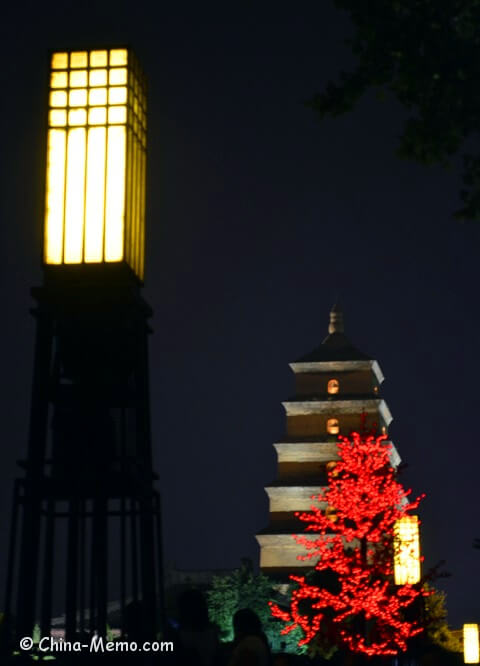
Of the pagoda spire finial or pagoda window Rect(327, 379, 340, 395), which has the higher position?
the pagoda spire finial

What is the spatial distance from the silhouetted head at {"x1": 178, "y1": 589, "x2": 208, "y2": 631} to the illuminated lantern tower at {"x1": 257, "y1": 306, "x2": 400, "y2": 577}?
4455 centimetres

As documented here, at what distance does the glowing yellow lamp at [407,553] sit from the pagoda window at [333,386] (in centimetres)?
2538

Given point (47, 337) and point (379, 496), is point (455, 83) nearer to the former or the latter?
point (47, 337)

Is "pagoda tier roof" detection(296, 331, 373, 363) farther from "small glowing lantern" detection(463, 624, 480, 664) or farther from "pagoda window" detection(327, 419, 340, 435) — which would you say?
"small glowing lantern" detection(463, 624, 480, 664)

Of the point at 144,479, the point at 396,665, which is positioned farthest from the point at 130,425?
the point at 396,665

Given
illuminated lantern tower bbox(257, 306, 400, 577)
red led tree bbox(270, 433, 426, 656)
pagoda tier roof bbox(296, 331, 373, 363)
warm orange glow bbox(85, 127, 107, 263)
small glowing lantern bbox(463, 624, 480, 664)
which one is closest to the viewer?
warm orange glow bbox(85, 127, 107, 263)

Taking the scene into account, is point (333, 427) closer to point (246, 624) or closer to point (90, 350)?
point (90, 350)

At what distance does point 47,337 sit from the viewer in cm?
1366

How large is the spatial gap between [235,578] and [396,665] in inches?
889

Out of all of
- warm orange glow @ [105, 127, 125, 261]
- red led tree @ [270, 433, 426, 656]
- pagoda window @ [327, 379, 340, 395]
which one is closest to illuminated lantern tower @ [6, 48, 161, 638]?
warm orange glow @ [105, 127, 125, 261]

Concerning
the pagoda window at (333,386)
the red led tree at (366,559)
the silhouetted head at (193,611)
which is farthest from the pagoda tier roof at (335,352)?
the silhouetted head at (193,611)

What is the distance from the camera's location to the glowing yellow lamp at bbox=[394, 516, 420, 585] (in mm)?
31562

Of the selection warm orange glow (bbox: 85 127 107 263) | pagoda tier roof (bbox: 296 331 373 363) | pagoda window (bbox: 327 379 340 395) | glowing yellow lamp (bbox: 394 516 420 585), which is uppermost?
pagoda tier roof (bbox: 296 331 373 363)

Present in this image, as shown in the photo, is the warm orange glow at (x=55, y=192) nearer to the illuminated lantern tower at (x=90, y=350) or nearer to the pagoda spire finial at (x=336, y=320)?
the illuminated lantern tower at (x=90, y=350)
